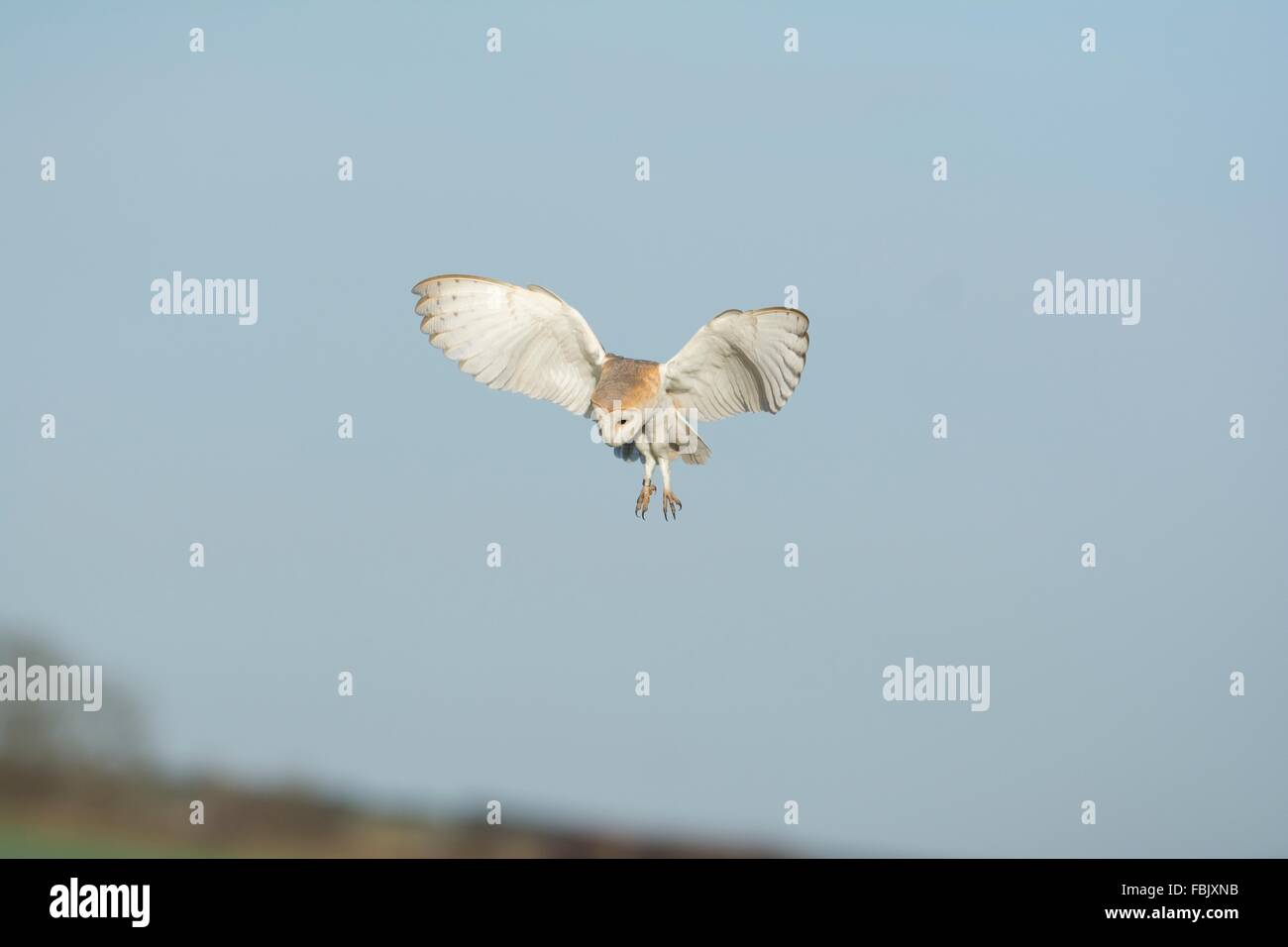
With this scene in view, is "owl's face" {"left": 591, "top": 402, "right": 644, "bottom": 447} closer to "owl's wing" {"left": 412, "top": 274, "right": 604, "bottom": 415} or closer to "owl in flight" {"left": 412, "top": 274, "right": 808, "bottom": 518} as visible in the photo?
"owl in flight" {"left": 412, "top": 274, "right": 808, "bottom": 518}

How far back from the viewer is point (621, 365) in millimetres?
17156

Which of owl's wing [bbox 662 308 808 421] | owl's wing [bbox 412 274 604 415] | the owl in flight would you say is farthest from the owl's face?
owl's wing [bbox 412 274 604 415]

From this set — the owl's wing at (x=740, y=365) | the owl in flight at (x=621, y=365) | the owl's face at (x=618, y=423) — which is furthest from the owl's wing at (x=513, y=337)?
the owl's face at (x=618, y=423)

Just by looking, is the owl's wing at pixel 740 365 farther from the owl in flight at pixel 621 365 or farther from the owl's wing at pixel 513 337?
the owl's wing at pixel 513 337

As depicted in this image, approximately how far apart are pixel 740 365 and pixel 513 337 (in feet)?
7.58

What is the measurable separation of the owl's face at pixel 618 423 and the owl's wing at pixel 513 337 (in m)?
1.05

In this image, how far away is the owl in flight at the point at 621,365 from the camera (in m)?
16.7

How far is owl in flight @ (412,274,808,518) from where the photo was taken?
1666 centimetres

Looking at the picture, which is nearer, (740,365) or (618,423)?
(618,423)

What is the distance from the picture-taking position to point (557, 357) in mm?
17750

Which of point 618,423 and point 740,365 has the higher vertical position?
point 740,365

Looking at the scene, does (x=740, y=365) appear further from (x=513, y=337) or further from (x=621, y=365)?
(x=513, y=337)

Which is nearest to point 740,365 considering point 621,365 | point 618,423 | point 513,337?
point 621,365
